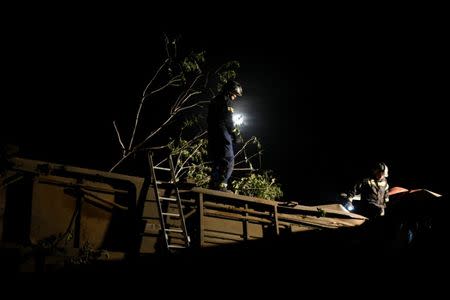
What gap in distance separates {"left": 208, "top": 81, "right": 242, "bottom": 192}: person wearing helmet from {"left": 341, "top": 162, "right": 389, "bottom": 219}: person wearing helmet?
141 inches

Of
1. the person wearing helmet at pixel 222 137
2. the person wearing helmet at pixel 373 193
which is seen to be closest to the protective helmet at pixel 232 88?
the person wearing helmet at pixel 222 137

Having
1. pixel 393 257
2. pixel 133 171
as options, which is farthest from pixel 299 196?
pixel 393 257

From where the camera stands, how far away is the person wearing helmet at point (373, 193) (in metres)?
10.1

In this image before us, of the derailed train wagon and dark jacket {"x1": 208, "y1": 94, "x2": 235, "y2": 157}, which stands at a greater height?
dark jacket {"x1": 208, "y1": 94, "x2": 235, "y2": 157}

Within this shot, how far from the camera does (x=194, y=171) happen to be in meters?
16.0

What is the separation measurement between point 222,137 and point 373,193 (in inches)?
170

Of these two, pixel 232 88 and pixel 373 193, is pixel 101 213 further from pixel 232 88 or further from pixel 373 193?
pixel 373 193

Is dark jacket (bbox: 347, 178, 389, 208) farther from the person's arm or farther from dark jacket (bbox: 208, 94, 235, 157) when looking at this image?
dark jacket (bbox: 208, 94, 235, 157)

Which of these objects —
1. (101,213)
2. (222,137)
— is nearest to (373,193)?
(222,137)

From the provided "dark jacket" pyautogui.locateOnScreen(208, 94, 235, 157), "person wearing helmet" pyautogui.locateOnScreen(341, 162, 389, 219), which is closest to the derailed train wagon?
"dark jacket" pyautogui.locateOnScreen(208, 94, 235, 157)

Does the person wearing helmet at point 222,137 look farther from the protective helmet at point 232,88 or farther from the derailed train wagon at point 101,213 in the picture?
the derailed train wagon at point 101,213

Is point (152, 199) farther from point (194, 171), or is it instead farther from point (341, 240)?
point (194, 171)

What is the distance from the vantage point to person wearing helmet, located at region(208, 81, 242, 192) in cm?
855

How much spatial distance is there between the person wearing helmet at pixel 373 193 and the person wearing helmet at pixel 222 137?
141 inches
